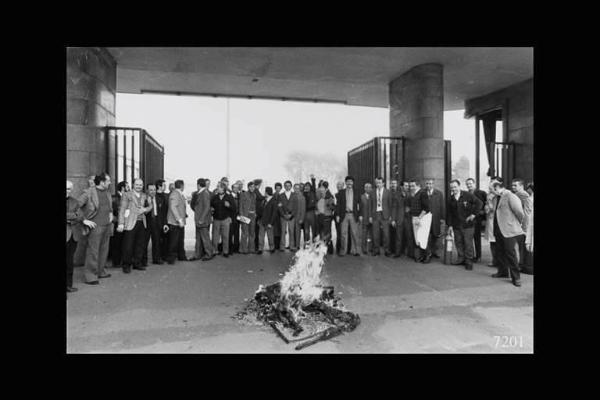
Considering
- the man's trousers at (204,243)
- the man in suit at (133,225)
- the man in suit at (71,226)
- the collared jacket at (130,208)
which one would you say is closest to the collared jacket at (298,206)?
the man's trousers at (204,243)

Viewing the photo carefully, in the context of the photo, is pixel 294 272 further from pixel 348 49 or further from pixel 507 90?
pixel 507 90

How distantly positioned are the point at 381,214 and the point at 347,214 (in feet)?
2.81

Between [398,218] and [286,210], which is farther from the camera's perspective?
[286,210]

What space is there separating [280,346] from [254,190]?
21.4 feet

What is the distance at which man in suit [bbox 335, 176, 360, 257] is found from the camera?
9.69 m

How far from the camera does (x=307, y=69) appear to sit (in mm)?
10648

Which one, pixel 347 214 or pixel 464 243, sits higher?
pixel 347 214

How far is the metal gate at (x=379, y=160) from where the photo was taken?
34.9ft

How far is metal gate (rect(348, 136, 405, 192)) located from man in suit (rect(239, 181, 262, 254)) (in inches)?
132

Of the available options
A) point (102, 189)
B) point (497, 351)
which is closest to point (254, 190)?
point (102, 189)

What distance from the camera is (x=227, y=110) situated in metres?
24.7

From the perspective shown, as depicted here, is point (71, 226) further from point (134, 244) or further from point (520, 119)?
point (520, 119)

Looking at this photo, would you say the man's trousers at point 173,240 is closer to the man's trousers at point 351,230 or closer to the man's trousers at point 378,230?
the man's trousers at point 351,230

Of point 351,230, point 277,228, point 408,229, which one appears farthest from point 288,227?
point 408,229
